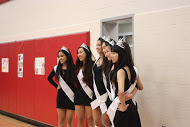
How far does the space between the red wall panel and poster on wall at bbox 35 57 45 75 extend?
9cm

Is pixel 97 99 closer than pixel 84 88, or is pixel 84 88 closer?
pixel 97 99

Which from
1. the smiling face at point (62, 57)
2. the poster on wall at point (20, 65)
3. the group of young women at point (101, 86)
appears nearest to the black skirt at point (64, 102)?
the group of young women at point (101, 86)

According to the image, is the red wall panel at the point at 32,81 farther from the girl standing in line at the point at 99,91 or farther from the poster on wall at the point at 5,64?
the girl standing in line at the point at 99,91

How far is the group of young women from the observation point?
238 centimetres

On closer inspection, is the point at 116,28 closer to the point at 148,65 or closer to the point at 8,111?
the point at 148,65

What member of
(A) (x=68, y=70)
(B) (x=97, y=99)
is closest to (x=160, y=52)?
(B) (x=97, y=99)

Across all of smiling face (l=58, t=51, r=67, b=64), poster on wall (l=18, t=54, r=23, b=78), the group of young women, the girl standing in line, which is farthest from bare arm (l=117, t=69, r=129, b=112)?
poster on wall (l=18, t=54, r=23, b=78)

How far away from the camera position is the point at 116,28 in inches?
161

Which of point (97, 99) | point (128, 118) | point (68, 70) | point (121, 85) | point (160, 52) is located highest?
point (160, 52)

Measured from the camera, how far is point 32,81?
5305mm

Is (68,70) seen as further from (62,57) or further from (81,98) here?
(81,98)

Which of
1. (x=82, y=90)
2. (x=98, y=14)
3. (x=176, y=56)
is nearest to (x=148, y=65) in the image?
(x=176, y=56)

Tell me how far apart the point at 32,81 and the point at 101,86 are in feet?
9.15

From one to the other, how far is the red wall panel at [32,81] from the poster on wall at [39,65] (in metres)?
0.09
